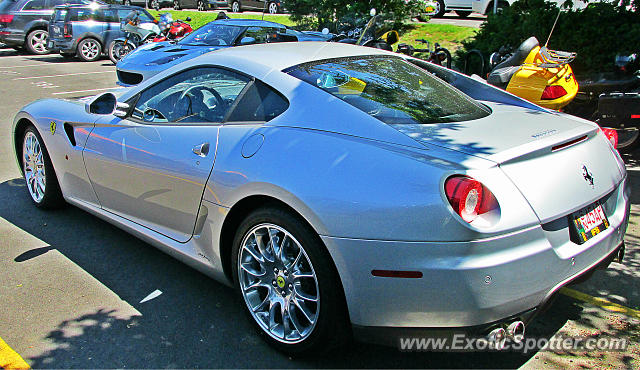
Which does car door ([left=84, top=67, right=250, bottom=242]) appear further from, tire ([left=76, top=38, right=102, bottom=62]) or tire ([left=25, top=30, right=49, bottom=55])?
tire ([left=25, top=30, right=49, bottom=55])

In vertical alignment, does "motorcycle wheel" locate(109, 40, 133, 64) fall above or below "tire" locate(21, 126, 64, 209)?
below

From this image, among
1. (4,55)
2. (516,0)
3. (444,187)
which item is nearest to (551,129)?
(444,187)

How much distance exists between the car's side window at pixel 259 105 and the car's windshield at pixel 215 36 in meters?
7.87

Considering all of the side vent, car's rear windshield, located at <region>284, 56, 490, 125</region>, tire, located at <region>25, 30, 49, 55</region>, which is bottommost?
tire, located at <region>25, 30, 49, 55</region>

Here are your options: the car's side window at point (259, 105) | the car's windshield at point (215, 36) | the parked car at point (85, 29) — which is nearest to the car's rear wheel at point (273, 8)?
the parked car at point (85, 29)

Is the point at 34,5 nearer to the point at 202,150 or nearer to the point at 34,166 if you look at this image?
the point at 34,166

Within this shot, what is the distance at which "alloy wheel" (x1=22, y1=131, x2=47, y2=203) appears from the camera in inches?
196

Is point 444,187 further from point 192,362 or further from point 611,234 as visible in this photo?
point 192,362

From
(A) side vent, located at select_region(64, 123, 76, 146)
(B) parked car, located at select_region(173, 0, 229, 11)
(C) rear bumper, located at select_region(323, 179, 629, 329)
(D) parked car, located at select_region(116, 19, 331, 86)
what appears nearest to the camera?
(C) rear bumper, located at select_region(323, 179, 629, 329)

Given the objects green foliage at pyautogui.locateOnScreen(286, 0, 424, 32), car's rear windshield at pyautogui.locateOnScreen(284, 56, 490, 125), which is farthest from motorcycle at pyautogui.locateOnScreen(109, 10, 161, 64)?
car's rear windshield at pyautogui.locateOnScreen(284, 56, 490, 125)

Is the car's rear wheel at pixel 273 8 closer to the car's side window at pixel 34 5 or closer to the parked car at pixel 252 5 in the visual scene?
the parked car at pixel 252 5

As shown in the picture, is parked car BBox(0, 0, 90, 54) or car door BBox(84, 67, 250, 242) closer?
car door BBox(84, 67, 250, 242)

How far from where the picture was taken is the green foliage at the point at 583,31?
8.46 m

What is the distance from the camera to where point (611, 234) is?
2.91 metres
